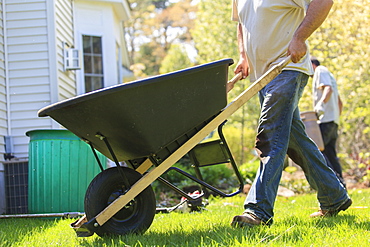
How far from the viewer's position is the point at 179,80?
7.32 ft

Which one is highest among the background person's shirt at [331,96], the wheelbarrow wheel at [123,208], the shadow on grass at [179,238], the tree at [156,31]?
the tree at [156,31]

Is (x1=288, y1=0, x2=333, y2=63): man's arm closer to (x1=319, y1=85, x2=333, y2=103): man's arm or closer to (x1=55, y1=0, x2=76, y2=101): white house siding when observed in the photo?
(x1=319, y1=85, x2=333, y2=103): man's arm

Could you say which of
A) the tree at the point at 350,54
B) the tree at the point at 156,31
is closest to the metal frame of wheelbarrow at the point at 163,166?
the tree at the point at 350,54

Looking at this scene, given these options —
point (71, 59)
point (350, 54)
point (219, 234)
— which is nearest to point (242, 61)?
point (219, 234)

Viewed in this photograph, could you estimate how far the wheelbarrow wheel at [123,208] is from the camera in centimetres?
230

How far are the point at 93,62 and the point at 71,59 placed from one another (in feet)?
6.81

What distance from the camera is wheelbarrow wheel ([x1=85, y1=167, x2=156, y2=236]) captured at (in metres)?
2.30

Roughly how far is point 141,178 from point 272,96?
2.84 ft

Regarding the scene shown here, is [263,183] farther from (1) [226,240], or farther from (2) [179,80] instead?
(2) [179,80]

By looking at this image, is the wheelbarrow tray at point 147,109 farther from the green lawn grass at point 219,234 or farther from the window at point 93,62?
the window at point 93,62

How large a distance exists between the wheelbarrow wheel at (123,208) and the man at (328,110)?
11.7ft

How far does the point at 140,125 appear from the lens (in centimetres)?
224

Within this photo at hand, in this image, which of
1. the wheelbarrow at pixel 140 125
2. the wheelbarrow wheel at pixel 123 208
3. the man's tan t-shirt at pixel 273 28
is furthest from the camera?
the man's tan t-shirt at pixel 273 28

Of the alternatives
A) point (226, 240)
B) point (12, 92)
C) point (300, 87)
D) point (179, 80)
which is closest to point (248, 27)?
point (300, 87)
